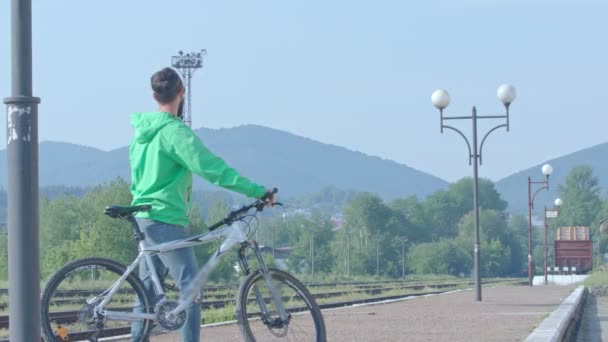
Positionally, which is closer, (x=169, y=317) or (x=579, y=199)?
(x=169, y=317)

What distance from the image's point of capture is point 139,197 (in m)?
7.21

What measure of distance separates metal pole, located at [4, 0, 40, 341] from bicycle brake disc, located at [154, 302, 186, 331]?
1675mm

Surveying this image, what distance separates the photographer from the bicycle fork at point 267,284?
24.0ft

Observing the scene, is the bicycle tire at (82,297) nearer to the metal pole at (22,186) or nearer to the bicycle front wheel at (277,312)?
the bicycle front wheel at (277,312)

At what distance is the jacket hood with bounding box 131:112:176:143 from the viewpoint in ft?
23.3

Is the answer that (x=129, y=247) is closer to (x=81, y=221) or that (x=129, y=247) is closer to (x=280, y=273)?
(x=81, y=221)

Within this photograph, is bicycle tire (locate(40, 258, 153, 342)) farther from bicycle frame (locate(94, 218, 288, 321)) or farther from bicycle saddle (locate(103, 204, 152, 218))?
bicycle saddle (locate(103, 204, 152, 218))

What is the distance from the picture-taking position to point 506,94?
26.3m

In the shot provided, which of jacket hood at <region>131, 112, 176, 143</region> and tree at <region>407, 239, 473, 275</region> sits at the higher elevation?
jacket hood at <region>131, 112, 176, 143</region>

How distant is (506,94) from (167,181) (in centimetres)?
1993

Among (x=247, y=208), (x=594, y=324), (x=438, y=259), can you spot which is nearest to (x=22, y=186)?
(x=247, y=208)

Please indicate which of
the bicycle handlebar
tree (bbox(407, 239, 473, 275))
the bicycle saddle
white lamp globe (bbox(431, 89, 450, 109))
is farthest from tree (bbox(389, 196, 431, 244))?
the bicycle saddle

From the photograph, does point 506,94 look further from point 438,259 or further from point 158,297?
point 438,259

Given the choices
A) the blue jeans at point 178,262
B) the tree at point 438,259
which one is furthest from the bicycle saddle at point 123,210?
the tree at point 438,259
